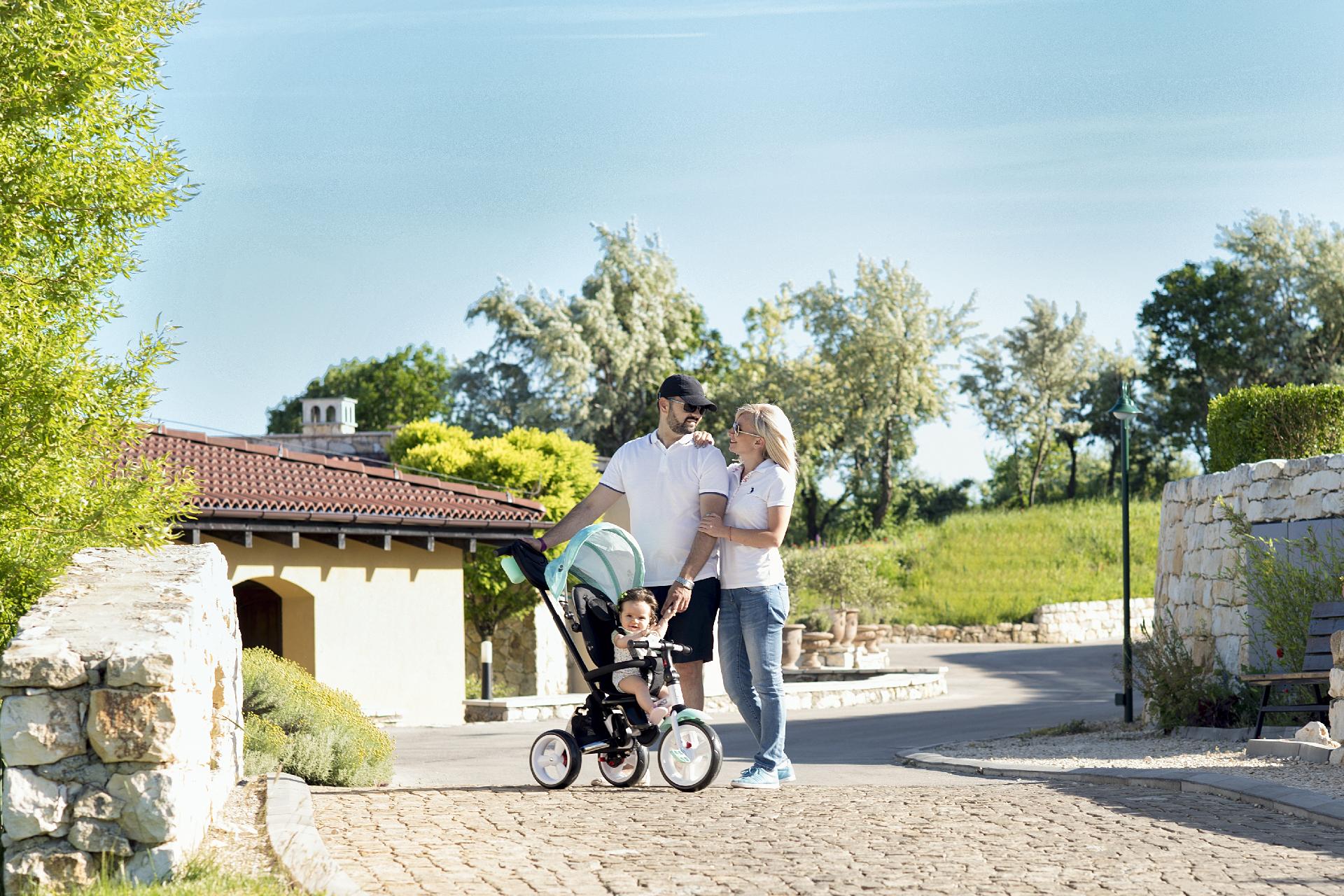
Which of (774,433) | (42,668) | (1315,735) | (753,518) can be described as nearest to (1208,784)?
(1315,735)

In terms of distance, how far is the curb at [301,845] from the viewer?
473 centimetres

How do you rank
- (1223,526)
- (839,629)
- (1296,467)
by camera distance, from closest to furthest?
1. (1296,467)
2. (1223,526)
3. (839,629)

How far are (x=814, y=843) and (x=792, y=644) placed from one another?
74.6ft

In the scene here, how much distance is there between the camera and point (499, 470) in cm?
2831

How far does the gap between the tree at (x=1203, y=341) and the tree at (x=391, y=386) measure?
28748 mm

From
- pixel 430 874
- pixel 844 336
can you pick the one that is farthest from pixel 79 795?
pixel 844 336

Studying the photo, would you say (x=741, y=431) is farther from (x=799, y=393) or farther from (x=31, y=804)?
(x=799, y=393)

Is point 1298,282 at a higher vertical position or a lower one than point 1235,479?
higher

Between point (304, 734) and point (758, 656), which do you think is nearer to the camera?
point (758, 656)

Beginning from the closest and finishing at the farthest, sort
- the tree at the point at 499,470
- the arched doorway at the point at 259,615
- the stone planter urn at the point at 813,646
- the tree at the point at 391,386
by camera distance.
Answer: the arched doorway at the point at 259,615, the tree at the point at 499,470, the stone planter urn at the point at 813,646, the tree at the point at 391,386

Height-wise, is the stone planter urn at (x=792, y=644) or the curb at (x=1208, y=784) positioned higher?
the curb at (x=1208, y=784)

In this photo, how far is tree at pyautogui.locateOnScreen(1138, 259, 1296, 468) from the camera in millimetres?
47344

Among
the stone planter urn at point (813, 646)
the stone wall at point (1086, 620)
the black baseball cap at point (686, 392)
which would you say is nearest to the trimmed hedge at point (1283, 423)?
the black baseball cap at point (686, 392)

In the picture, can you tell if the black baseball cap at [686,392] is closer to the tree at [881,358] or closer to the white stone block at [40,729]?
the white stone block at [40,729]
